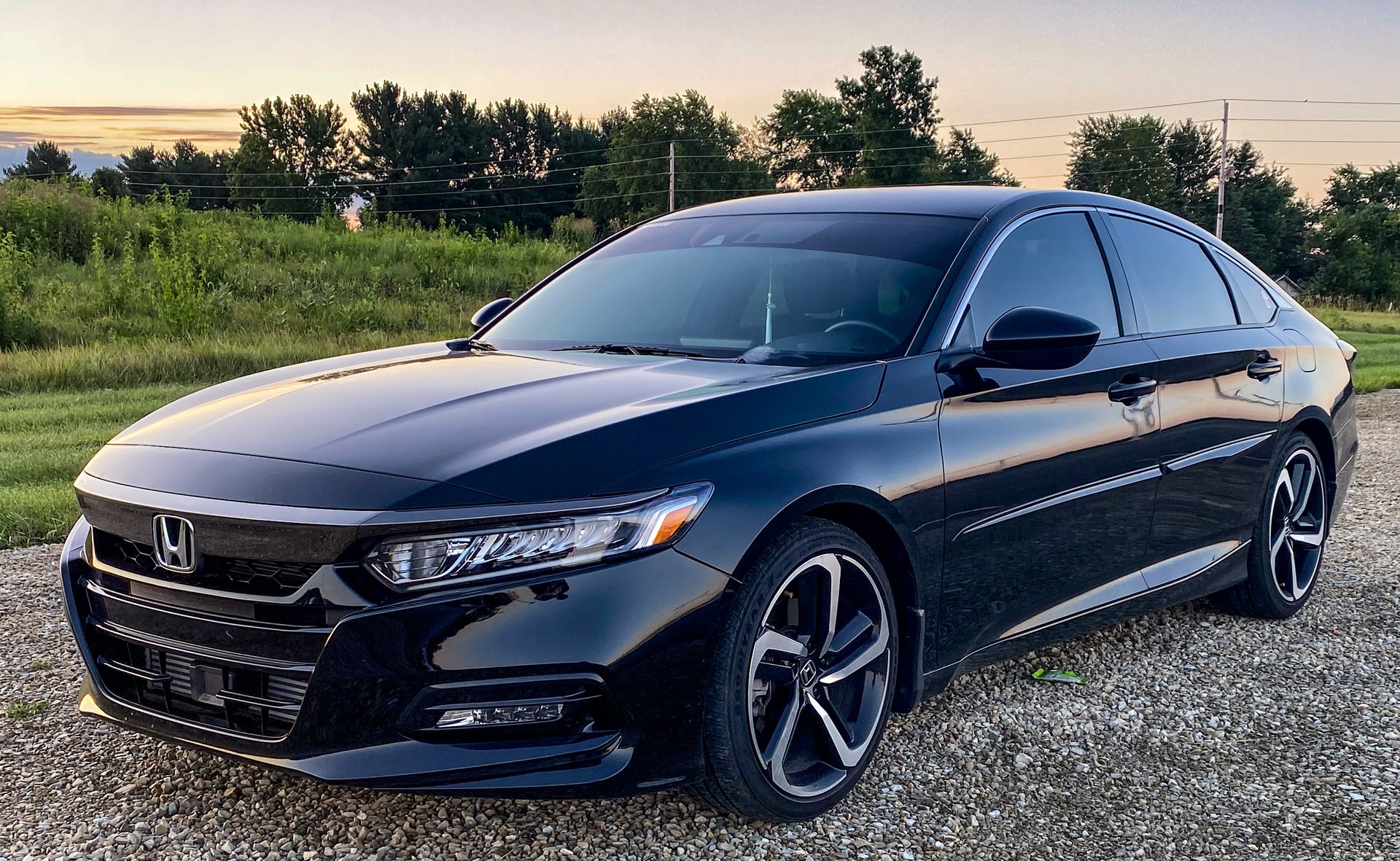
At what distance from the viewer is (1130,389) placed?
403 cm

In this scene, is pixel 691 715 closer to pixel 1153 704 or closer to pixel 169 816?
pixel 169 816

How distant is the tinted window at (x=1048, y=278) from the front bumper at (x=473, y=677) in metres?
1.49

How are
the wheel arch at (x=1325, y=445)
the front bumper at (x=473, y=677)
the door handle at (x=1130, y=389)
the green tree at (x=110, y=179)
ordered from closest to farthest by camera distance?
the front bumper at (x=473, y=677) < the door handle at (x=1130, y=389) < the wheel arch at (x=1325, y=445) < the green tree at (x=110, y=179)

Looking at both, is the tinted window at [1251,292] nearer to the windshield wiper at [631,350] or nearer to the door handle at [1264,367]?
the door handle at [1264,367]

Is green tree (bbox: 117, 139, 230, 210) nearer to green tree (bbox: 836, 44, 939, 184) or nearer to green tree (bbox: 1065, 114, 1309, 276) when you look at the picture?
green tree (bbox: 836, 44, 939, 184)

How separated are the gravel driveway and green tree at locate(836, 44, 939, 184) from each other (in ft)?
241

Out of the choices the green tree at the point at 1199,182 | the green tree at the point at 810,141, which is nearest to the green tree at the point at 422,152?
the green tree at the point at 810,141

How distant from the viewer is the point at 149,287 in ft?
60.9

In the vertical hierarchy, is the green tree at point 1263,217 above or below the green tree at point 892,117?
below

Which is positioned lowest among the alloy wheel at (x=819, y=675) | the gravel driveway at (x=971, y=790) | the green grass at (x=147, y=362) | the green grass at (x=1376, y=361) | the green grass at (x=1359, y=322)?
the green grass at (x=1359, y=322)

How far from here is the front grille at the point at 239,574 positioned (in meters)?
2.52

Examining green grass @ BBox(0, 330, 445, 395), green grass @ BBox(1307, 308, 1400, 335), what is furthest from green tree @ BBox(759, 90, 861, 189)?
green grass @ BBox(0, 330, 445, 395)

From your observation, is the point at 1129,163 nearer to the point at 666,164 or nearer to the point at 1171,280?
the point at 666,164

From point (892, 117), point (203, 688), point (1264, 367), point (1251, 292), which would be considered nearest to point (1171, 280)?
point (1264, 367)
